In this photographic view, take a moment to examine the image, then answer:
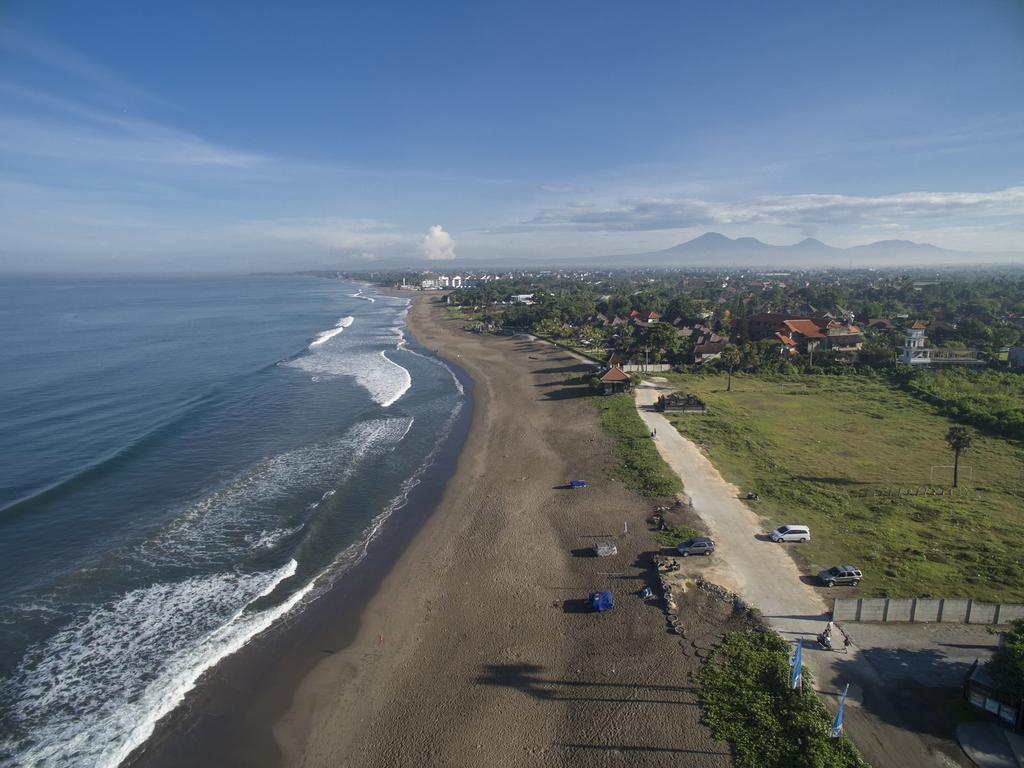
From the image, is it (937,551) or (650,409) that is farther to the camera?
(650,409)

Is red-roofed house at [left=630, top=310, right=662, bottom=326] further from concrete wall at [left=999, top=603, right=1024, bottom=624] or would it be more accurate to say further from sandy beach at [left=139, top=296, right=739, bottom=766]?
concrete wall at [left=999, top=603, right=1024, bottom=624]

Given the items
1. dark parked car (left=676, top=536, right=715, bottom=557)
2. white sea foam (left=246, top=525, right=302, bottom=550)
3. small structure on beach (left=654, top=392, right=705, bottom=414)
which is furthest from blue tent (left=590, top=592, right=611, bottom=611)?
small structure on beach (left=654, top=392, right=705, bottom=414)

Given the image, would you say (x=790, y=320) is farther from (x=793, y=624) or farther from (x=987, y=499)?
(x=793, y=624)

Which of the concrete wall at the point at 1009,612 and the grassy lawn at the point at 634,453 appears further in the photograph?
the grassy lawn at the point at 634,453

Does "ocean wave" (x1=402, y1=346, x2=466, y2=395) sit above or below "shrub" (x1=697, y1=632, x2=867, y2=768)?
above

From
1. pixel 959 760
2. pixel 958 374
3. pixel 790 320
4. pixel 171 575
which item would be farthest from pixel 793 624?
pixel 790 320

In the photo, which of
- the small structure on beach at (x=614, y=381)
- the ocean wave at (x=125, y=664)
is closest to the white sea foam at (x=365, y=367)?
the small structure on beach at (x=614, y=381)

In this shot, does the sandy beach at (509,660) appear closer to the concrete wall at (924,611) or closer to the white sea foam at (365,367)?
the concrete wall at (924,611)
